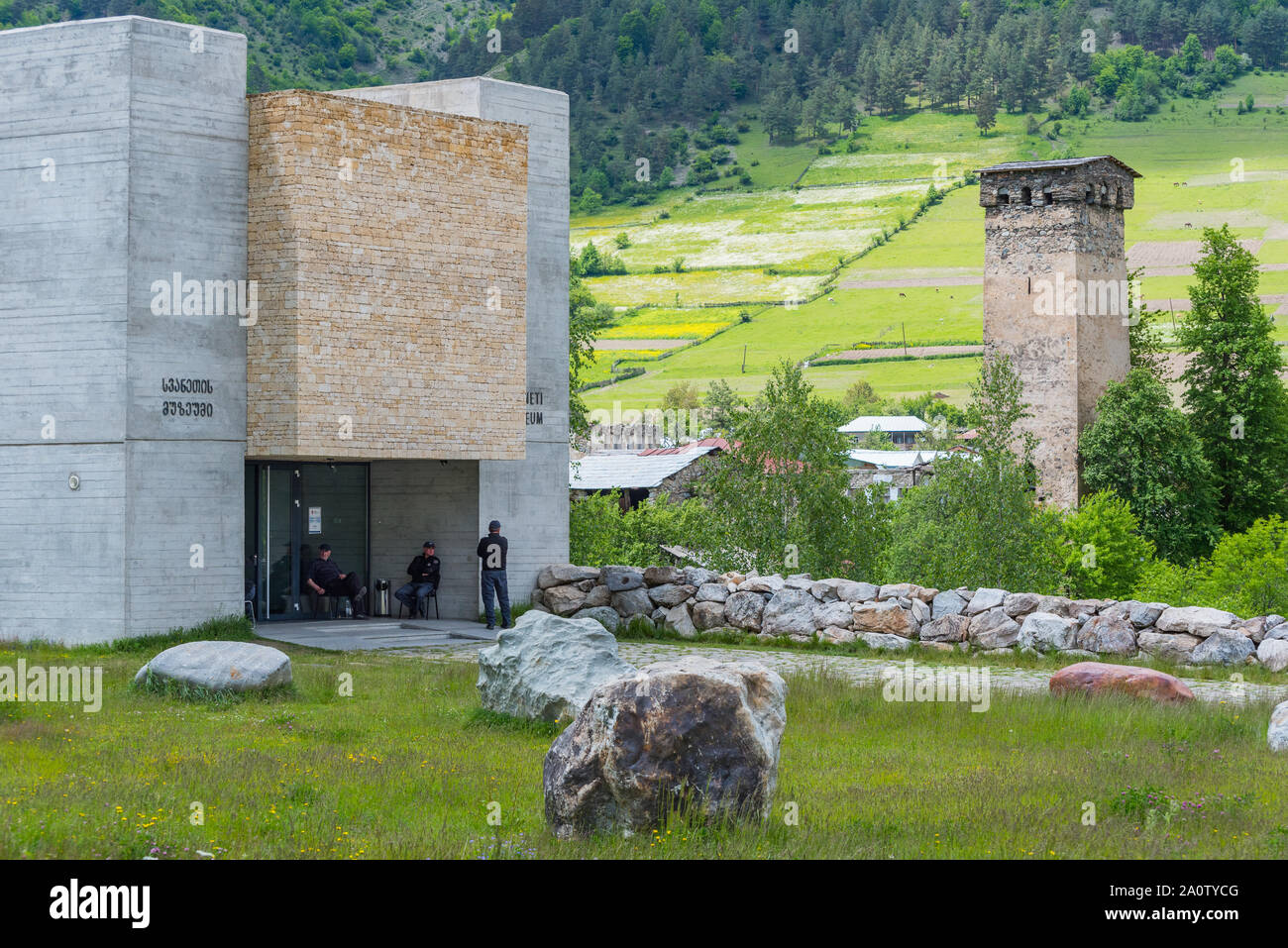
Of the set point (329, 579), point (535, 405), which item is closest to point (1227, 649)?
point (535, 405)

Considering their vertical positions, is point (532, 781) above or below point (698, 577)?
below

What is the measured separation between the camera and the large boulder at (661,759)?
32.0 feet

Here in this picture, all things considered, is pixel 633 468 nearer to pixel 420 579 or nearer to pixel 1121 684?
pixel 420 579

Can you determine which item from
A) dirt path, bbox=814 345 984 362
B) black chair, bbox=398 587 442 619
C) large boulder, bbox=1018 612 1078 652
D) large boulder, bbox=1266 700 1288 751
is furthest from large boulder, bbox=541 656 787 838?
dirt path, bbox=814 345 984 362

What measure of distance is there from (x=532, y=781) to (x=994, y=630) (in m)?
13.1

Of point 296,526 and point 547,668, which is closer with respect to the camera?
point 547,668

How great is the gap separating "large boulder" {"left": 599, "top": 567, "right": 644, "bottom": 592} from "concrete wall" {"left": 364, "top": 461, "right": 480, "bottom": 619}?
8.27ft

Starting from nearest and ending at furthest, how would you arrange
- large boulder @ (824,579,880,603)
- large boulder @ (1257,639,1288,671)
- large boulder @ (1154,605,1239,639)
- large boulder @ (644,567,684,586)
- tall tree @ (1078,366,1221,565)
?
large boulder @ (1257,639,1288,671)
large boulder @ (1154,605,1239,639)
large boulder @ (824,579,880,603)
large boulder @ (644,567,684,586)
tall tree @ (1078,366,1221,565)

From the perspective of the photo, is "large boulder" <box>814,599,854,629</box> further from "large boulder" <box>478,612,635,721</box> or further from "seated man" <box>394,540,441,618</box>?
"large boulder" <box>478,612,635,721</box>

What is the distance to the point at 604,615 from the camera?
26453 millimetres

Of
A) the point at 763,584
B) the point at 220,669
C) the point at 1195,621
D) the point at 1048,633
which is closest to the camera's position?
the point at 220,669

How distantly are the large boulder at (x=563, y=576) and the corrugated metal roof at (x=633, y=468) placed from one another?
4143cm

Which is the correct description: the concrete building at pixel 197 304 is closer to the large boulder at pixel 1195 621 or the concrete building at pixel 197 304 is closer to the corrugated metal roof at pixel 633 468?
the large boulder at pixel 1195 621

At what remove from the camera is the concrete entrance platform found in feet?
76.5
